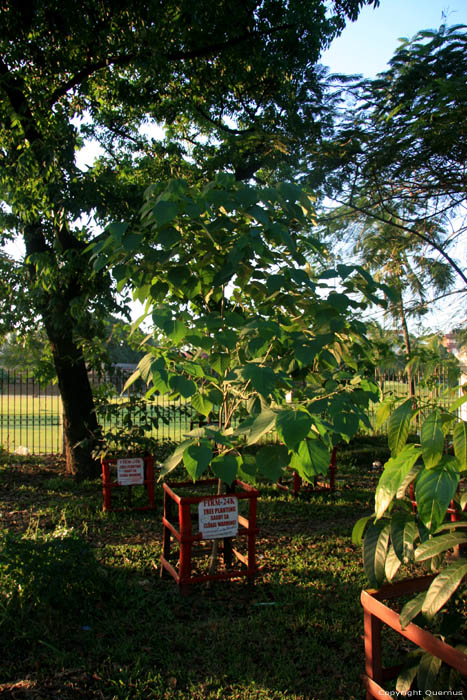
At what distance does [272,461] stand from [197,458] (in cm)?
31

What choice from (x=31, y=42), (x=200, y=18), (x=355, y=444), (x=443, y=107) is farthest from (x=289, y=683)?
(x=355, y=444)

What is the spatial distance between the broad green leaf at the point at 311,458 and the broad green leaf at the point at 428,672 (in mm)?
729

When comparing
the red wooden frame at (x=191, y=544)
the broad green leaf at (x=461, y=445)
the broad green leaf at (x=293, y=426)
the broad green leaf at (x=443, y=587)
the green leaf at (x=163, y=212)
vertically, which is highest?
the green leaf at (x=163, y=212)

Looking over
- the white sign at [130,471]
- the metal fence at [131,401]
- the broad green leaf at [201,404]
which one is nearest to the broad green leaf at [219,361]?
the broad green leaf at [201,404]

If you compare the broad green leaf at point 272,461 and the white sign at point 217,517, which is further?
the white sign at point 217,517

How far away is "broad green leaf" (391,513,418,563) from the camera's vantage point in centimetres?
162

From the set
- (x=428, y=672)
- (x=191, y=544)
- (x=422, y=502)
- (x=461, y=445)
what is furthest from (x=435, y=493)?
(x=191, y=544)

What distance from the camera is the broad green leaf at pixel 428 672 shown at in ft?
5.69

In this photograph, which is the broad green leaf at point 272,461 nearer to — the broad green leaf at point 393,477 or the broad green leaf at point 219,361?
the broad green leaf at point 393,477

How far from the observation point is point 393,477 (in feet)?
4.91

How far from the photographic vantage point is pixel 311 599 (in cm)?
375

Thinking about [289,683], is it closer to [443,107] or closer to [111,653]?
[111,653]

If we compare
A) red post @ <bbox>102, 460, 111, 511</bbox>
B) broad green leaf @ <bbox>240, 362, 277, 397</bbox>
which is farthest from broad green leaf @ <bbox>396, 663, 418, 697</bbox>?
red post @ <bbox>102, 460, 111, 511</bbox>

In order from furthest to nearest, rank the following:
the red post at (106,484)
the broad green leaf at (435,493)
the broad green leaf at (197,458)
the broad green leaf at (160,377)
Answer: the red post at (106,484) < the broad green leaf at (160,377) < the broad green leaf at (197,458) < the broad green leaf at (435,493)
